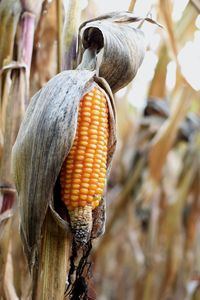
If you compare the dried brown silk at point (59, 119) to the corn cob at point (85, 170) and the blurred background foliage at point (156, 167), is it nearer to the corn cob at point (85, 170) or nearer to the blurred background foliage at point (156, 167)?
the corn cob at point (85, 170)

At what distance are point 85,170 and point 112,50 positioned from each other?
0.24m

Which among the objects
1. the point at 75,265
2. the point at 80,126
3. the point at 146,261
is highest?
the point at 80,126

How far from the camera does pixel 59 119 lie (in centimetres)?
83

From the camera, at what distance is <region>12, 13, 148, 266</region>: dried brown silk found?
82 centimetres

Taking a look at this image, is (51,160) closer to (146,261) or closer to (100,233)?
(100,233)

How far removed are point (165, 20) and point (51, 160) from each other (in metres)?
0.92

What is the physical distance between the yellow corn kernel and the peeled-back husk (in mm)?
20

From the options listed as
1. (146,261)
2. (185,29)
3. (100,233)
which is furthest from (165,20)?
(146,261)

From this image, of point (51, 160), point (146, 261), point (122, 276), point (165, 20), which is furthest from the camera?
point (122, 276)

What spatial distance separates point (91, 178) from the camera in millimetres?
819

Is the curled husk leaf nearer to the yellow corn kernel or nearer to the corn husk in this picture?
the corn husk

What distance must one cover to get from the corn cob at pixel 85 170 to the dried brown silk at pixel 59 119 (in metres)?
0.02

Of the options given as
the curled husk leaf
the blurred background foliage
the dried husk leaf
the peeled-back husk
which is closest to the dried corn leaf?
the blurred background foliage

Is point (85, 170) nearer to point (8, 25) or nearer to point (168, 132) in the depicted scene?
point (8, 25)
